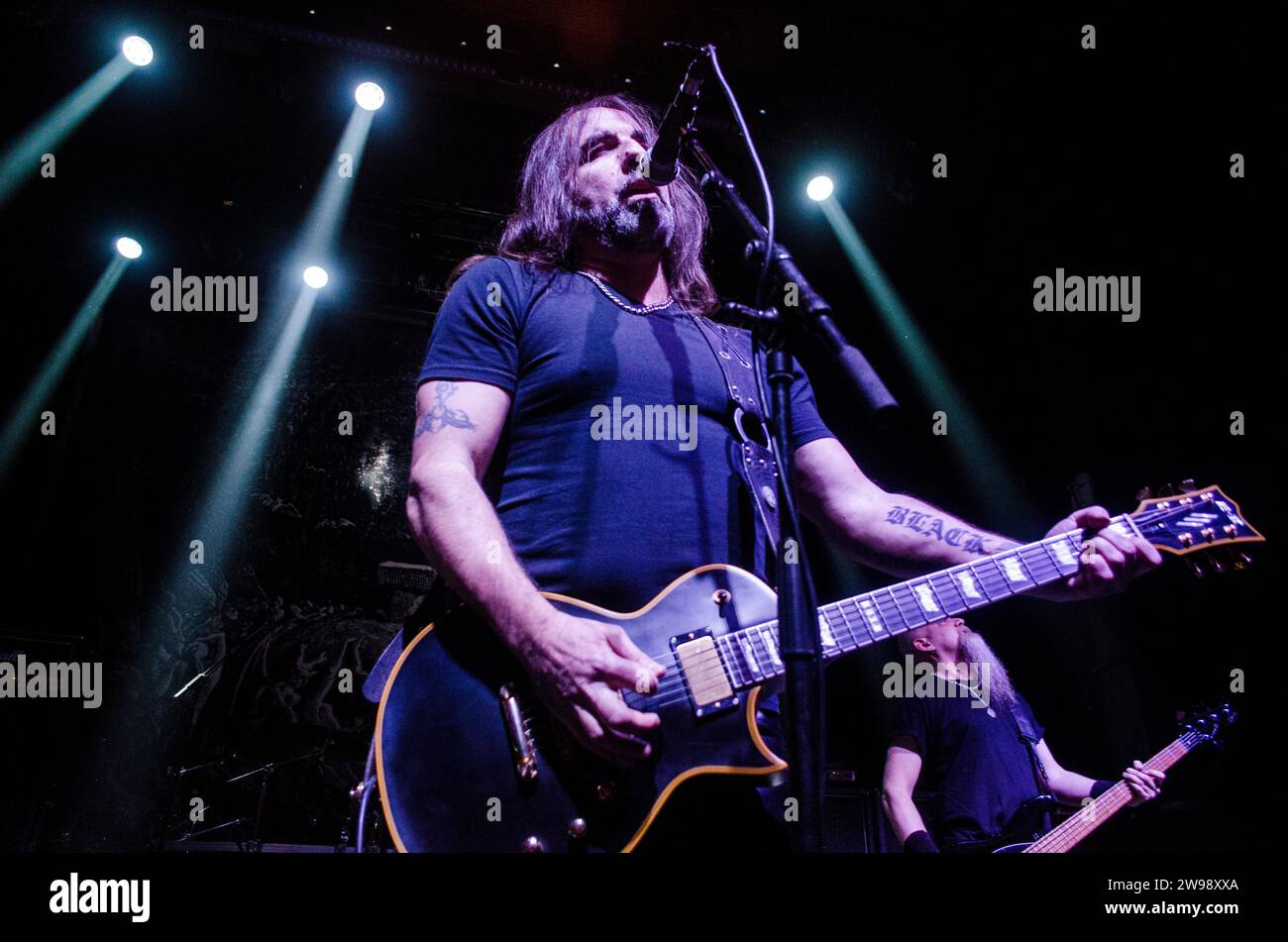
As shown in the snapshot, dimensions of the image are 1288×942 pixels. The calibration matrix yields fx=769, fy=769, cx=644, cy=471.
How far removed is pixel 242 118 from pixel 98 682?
177 inches

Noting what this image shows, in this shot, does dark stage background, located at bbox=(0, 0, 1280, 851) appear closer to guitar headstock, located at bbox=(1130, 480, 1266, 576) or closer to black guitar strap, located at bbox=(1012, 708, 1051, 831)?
black guitar strap, located at bbox=(1012, 708, 1051, 831)

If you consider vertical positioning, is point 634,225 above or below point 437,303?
below

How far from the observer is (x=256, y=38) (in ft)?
17.3

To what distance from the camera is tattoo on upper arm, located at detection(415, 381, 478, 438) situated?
193cm

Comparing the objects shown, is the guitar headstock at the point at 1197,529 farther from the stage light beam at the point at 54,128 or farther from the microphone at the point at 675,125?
the stage light beam at the point at 54,128

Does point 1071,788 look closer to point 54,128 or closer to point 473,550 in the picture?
point 473,550

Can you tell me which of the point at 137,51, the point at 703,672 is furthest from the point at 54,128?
the point at 703,672

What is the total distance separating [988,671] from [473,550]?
4.44 m

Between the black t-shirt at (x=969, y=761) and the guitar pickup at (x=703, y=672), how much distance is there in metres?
3.32

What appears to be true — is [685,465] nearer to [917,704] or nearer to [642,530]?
[642,530]

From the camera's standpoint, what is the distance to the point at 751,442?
212 centimetres

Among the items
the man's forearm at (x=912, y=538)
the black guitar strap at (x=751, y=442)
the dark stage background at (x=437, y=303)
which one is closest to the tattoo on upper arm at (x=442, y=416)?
the black guitar strap at (x=751, y=442)

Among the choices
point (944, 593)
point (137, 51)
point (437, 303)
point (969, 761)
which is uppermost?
point (137, 51)
